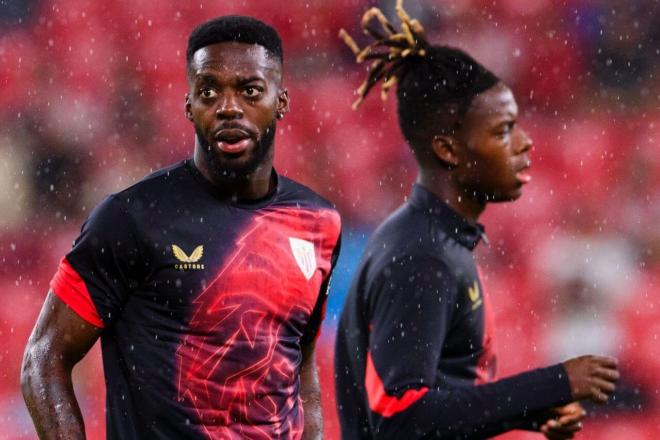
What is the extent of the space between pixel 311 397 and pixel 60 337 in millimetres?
757

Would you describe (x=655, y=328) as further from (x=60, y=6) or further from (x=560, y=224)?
(x=60, y=6)

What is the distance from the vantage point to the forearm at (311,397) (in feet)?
10.0

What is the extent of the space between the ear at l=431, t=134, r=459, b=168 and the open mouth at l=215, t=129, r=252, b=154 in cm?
91

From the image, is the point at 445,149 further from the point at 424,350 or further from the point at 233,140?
the point at 233,140

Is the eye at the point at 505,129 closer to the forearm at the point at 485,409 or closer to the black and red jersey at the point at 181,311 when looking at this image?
the forearm at the point at 485,409

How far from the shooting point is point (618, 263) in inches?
276

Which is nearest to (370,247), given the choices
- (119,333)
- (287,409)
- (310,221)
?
(310,221)

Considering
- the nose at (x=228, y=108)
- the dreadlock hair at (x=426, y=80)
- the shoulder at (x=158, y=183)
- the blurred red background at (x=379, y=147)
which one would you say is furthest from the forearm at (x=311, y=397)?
the blurred red background at (x=379, y=147)

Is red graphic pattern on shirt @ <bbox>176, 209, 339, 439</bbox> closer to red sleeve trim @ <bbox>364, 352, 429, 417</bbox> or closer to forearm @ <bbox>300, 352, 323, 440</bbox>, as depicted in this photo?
forearm @ <bbox>300, 352, 323, 440</bbox>

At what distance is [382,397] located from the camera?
3.09m

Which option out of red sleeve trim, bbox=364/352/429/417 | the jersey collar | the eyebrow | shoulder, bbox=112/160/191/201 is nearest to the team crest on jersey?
shoulder, bbox=112/160/191/201

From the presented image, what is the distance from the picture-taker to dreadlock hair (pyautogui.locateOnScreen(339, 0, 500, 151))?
3561 millimetres

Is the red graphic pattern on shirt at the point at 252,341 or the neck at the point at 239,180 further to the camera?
the neck at the point at 239,180

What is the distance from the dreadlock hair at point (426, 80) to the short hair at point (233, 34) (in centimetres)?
72
